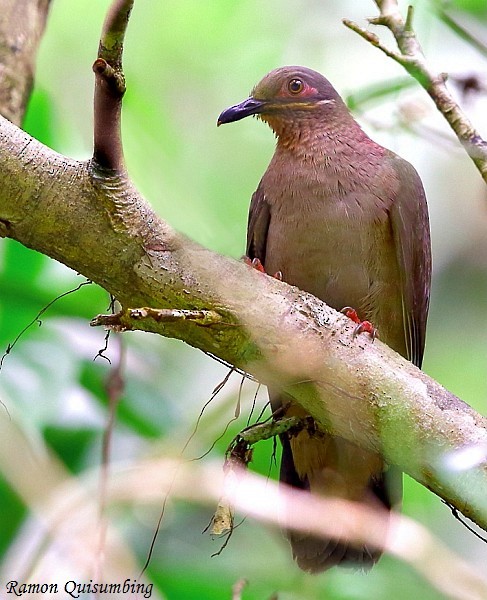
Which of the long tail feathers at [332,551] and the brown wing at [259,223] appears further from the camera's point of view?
the brown wing at [259,223]

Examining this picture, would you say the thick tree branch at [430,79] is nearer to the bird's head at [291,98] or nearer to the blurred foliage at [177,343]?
the blurred foliage at [177,343]

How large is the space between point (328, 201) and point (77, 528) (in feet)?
5.31

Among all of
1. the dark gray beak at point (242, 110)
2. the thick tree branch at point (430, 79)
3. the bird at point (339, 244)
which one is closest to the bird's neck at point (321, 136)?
the bird at point (339, 244)

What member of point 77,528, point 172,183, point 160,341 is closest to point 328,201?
point 160,341

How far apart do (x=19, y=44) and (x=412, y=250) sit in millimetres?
1969

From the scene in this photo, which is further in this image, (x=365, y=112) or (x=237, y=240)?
(x=365, y=112)

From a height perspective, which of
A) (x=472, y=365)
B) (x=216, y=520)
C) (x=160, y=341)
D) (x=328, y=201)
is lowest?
(x=216, y=520)

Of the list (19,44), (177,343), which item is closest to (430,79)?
(177,343)

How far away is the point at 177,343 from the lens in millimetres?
3918

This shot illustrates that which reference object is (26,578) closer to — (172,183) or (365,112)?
(172,183)

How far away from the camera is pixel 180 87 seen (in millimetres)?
2705

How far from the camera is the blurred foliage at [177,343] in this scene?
2.82 metres

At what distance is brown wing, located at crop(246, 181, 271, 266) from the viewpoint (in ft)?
12.4

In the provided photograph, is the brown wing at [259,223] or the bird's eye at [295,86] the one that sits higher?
the bird's eye at [295,86]
